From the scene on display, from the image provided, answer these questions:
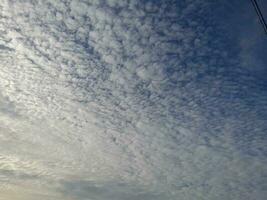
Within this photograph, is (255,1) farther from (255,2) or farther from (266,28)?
(266,28)

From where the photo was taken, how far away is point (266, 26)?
9.83 meters

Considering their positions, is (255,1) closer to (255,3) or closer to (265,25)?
(255,3)

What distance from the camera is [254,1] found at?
933cm

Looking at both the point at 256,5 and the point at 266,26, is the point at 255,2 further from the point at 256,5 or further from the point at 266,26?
the point at 266,26

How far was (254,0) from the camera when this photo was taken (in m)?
9.29

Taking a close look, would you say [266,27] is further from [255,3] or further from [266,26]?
[255,3]

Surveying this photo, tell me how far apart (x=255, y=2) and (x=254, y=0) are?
0.08m

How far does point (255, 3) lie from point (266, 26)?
74 centimetres

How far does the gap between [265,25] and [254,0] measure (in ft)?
2.62

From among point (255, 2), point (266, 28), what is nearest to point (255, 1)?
point (255, 2)

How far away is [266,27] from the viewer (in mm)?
9773

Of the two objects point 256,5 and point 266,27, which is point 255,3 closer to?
point 256,5

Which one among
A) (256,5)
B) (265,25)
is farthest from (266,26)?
(256,5)

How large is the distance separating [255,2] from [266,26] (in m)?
0.75
